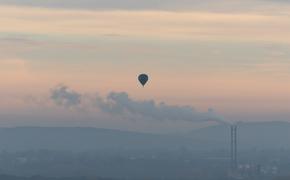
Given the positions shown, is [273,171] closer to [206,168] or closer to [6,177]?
[206,168]

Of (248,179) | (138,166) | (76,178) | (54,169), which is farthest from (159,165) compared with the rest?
(76,178)

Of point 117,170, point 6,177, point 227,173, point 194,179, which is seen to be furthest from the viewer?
point 117,170

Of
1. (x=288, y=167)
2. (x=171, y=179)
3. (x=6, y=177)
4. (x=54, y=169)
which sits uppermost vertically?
(x=288, y=167)

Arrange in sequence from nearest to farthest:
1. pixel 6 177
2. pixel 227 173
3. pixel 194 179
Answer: pixel 6 177
pixel 194 179
pixel 227 173

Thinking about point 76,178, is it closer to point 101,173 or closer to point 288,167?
point 101,173

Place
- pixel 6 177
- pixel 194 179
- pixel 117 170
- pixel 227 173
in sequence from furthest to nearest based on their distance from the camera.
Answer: pixel 117 170, pixel 227 173, pixel 194 179, pixel 6 177

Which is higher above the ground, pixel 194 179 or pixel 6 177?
pixel 194 179

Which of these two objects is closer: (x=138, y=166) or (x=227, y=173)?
(x=227, y=173)

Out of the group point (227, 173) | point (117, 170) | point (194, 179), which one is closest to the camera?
point (194, 179)

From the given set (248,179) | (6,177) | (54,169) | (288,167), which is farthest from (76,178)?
(288,167)
